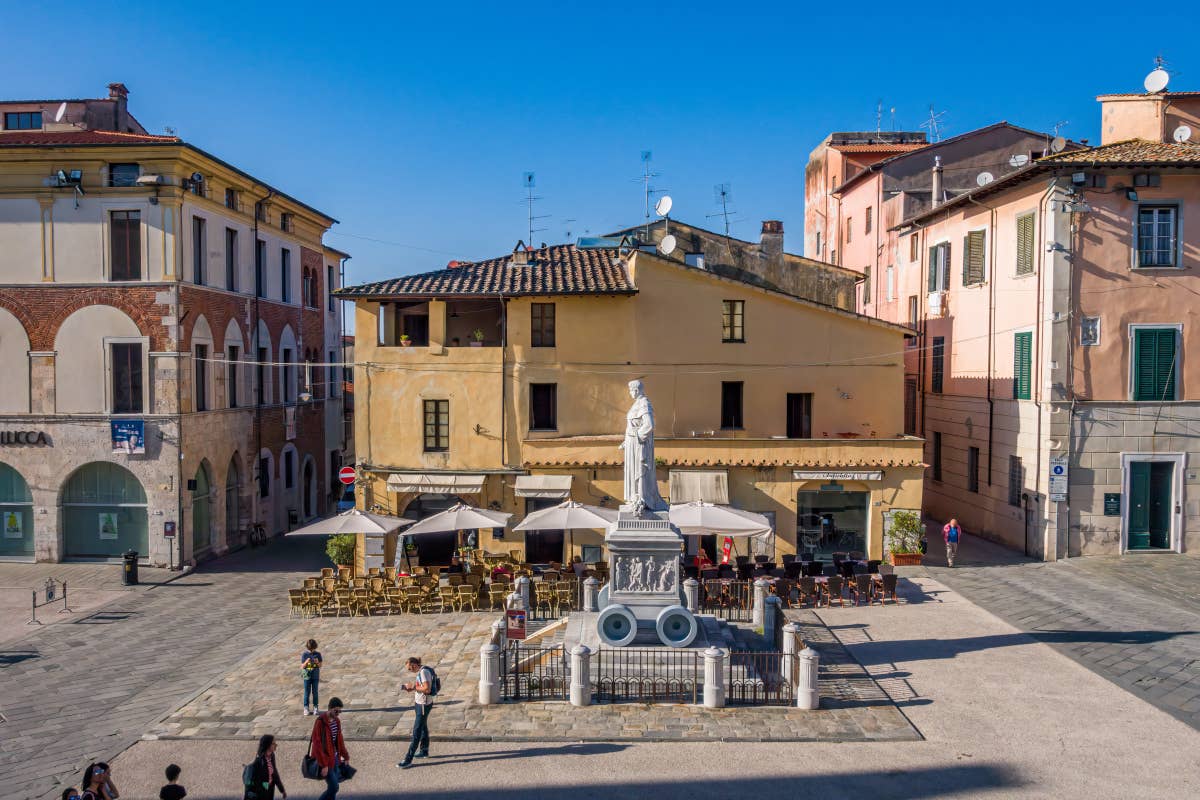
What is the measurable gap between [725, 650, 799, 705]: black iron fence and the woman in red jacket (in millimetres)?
6497

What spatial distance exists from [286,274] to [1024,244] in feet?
90.3

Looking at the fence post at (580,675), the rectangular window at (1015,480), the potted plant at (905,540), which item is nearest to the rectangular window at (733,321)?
the potted plant at (905,540)

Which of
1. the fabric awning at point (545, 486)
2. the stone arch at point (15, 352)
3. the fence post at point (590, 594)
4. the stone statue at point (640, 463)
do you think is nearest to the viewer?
the stone statue at point (640, 463)

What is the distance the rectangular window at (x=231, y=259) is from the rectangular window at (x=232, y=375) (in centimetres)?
218

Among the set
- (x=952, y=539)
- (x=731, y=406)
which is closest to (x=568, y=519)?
(x=731, y=406)

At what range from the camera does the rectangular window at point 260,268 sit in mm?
34844

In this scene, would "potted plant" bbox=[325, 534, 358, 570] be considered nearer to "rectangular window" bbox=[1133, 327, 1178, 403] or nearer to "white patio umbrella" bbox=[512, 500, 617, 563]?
"white patio umbrella" bbox=[512, 500, 617, 563]

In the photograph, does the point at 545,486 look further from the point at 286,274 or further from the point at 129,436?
the point at 286,274

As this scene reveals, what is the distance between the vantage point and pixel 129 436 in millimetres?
28375

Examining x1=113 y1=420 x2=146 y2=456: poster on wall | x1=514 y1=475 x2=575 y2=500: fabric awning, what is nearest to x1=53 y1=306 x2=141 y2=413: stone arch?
x1=113 y1=420 x2=146 y2=456: poster on wall

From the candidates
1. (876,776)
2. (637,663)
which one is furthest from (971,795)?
(637,663)

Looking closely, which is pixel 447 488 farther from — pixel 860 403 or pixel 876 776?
pixel 876 776

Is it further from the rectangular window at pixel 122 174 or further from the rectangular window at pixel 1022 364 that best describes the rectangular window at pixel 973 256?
the rectangular window at pixel 122 174

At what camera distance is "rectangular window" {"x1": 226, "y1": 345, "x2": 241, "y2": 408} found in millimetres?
32209
